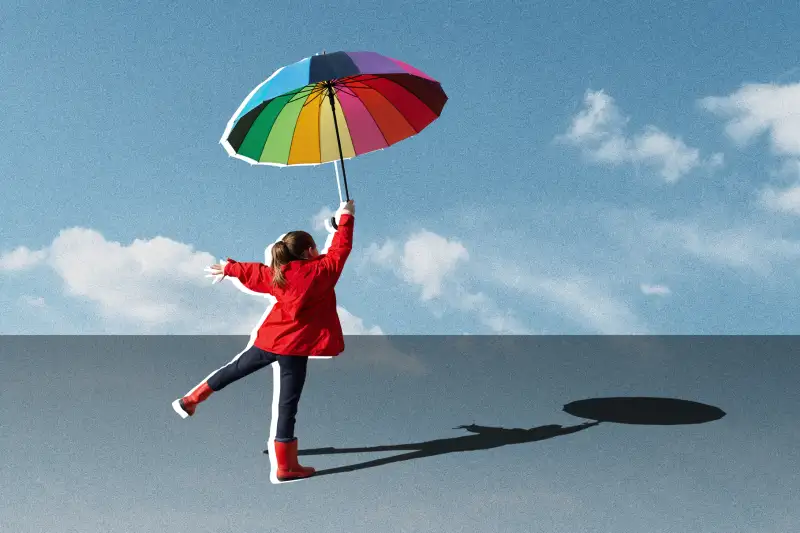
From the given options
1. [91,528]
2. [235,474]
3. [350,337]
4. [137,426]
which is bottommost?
[91,528]

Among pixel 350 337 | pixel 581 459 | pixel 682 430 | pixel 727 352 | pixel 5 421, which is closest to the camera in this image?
pixel 581 459

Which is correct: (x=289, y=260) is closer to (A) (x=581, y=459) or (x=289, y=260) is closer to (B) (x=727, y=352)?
(A) (x=581, y=459)

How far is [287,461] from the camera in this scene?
5.09 meters

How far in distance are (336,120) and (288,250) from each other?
1.14 meters

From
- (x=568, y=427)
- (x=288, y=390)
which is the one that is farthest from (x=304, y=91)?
(x=568, y=427)

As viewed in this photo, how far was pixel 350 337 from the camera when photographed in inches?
656

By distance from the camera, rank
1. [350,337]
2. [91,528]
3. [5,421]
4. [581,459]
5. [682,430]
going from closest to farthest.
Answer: [91,528] → [581,459] → [682,430] → [5,421] → [350,337]

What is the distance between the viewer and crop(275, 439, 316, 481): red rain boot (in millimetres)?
5074

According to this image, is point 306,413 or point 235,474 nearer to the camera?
point 235,474

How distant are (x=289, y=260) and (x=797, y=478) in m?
3.43

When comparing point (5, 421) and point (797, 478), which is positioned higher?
point (5, 421)

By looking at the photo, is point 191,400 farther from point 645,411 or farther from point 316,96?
point 645,411

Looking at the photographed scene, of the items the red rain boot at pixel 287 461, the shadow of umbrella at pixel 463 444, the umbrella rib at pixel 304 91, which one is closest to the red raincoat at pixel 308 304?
the red rain boot at pixel 287 461

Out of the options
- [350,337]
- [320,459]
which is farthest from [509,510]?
[350,337]
